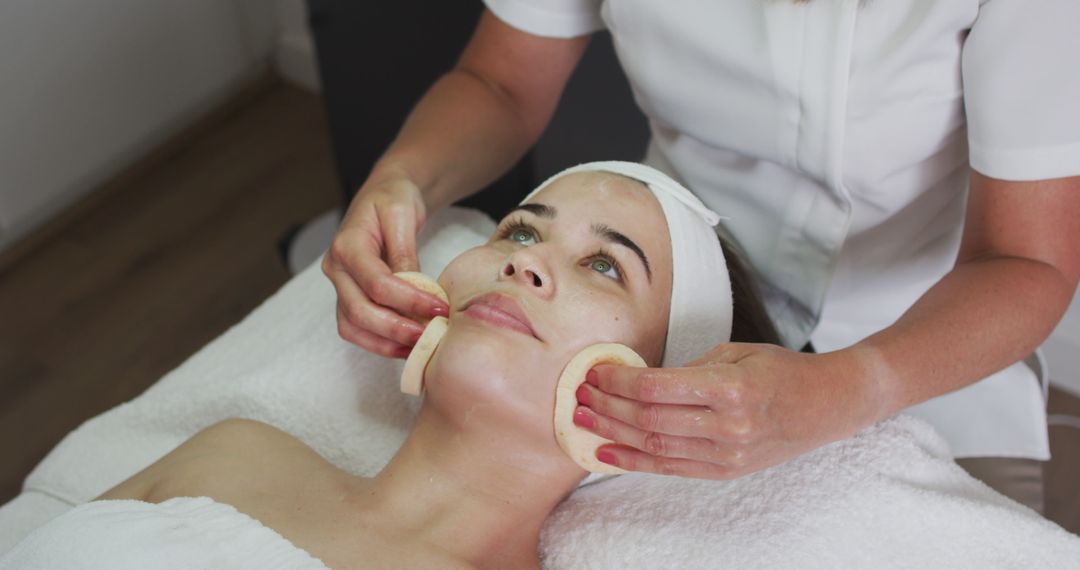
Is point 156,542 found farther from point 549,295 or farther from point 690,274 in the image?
point 690,274

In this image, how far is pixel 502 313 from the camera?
98 centimetres

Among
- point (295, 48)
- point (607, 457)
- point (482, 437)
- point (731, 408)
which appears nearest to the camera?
point (731, 408)

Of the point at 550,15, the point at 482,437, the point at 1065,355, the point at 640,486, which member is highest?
the point at 550,15

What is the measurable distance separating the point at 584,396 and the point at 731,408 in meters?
0.17

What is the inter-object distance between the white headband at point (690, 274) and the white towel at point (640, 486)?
0.52ft

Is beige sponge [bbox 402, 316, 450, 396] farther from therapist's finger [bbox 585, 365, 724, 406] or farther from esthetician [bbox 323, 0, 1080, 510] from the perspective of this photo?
therapist's finger [bbox 585, 365, 724, 406]

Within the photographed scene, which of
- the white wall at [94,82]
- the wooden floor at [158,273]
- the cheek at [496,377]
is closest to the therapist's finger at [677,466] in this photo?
the cheek at [496,377]

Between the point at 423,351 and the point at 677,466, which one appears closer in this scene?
the point at 677,466

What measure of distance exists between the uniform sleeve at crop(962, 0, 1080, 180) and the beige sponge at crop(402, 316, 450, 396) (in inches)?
22.0

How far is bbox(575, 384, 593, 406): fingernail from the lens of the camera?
2.99 feet

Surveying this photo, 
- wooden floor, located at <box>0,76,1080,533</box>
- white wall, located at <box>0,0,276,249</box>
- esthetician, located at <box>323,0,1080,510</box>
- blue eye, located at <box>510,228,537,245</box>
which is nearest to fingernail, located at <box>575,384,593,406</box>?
esthetician, located at <box>323,0,1080,510</box>

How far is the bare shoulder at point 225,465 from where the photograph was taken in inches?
40.4

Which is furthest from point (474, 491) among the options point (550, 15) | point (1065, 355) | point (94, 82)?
point (94, 82)

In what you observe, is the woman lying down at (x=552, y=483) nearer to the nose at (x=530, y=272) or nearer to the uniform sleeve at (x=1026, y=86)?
the nose at (x=530, y=272)
